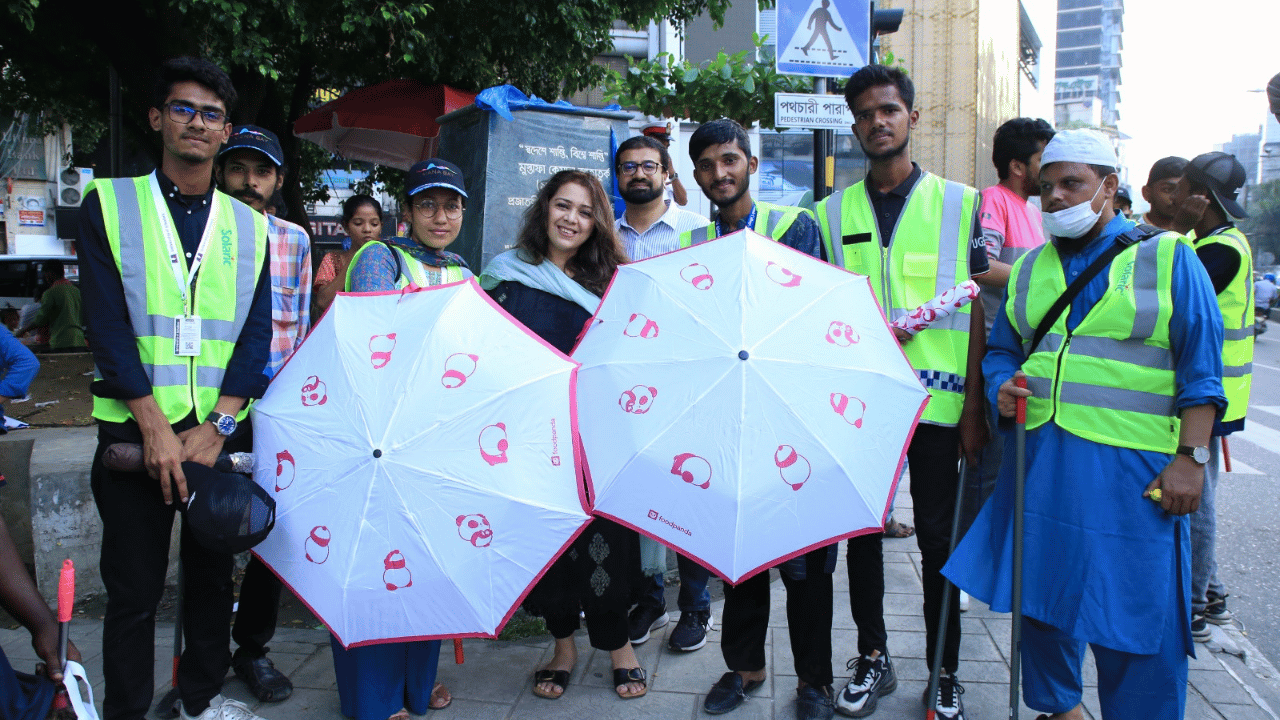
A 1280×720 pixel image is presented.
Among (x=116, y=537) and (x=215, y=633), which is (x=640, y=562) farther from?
(x=116, y=537)

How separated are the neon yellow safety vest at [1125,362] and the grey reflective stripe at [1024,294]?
0.45 feet

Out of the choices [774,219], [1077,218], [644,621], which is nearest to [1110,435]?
[1077,218]

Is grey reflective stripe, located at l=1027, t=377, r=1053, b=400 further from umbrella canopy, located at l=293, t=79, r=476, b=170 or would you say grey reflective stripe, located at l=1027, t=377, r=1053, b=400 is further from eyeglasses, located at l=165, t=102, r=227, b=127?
umbrella canopy, located at l=293, t=79, r=476, b=170

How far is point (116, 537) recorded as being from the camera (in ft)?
9.00

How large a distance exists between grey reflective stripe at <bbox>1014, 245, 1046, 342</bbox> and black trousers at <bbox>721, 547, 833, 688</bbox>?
99 centimetres

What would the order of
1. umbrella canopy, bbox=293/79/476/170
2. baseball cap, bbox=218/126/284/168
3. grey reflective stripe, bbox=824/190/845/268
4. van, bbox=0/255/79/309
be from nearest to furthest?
grey reflective stripe, bbox=824/190/845/268
baseball cap, bbox=218/126/284/168
umbrella canopy, bbox=293/79/476/170
van, bbox=0/255/79/309

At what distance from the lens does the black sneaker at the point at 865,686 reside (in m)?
3.13

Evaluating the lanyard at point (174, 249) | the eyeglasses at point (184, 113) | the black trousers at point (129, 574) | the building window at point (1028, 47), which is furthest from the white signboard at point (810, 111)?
the building window at point (1028, 47)

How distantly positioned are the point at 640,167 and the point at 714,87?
11.9 ft

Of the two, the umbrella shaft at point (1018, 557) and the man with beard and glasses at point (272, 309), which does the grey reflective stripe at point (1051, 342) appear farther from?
the man with beard and glasses at point (272, 309)

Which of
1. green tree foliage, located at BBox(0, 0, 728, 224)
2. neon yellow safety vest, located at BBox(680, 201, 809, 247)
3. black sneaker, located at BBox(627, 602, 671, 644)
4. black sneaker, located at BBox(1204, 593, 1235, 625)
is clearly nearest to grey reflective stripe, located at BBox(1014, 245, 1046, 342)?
neon yellow safety vest, located at BBox(680, 201, 809, 247)

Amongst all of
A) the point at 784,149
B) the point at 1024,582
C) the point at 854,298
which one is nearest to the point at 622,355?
the point at 854,298

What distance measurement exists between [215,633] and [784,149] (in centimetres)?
1646

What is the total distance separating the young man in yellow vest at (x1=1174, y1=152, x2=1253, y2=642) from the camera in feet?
12.4
